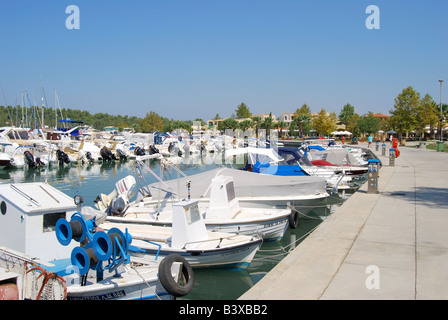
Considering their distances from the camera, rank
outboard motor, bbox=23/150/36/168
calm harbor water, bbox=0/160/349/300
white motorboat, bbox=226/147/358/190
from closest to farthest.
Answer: calm harbor water, bbox=0/160/349/300 → white motorboat, bbox=226/147/358/190 → outboard motor, bbox=23/150/36/168

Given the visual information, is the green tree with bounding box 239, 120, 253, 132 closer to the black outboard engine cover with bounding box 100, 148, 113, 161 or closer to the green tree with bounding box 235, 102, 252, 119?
the green tree with bounding box 235, 102, 252, 119

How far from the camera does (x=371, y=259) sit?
8656 millimetres

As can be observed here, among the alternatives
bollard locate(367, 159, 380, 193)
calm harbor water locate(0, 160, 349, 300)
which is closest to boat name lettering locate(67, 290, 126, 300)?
calm harbor water locate(0, 160, 349, 300)

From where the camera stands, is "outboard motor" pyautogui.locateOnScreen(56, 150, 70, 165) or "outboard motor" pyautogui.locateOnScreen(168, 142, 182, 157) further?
"outboard motor" pyautogui.locateOnScreen(168, 142, 182, 157)

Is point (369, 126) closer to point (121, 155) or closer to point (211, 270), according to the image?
point (121, 155)

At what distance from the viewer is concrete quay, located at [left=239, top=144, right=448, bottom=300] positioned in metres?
6.97

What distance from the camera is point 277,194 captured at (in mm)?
16000

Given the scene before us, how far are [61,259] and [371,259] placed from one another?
23.0ft

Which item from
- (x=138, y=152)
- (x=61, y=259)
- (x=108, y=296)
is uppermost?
(x=138, y=152)

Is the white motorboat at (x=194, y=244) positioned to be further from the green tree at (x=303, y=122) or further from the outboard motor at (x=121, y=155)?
the green tree at (x=303, y=122)

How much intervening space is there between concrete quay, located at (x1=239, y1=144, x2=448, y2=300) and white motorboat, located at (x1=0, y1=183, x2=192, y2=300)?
2.30 meters

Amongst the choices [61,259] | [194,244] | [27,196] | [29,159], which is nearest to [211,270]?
[194,244]
